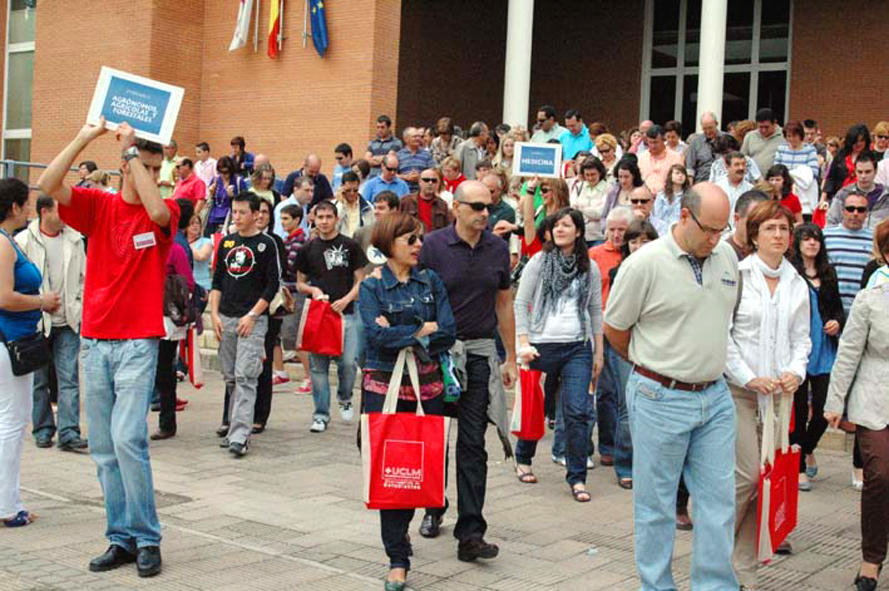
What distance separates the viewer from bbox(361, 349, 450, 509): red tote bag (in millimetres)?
5492

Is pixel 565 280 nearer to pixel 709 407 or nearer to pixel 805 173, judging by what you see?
pixel 709 407

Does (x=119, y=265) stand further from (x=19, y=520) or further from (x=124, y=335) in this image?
(x=19, y=520)

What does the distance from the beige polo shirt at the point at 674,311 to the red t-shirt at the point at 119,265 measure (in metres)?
2.44


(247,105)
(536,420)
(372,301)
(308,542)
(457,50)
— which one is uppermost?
(457,50)

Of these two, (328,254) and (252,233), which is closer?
(252,233)

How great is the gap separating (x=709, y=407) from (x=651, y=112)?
23573mm

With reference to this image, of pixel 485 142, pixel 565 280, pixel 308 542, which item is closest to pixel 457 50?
pixel 485 142

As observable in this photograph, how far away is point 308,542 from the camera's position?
642cm

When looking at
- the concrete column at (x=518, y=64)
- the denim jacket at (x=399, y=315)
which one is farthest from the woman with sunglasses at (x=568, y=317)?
the concrete column at (x=518, y=64)

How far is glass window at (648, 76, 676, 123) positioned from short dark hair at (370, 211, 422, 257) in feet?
73.7

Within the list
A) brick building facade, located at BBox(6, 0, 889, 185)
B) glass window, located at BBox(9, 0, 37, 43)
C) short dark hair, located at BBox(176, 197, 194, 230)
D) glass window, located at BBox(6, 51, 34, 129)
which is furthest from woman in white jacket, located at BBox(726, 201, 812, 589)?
glass window, located at BBox(9, 0, 37, 43)

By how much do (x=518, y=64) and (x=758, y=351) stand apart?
1626cm

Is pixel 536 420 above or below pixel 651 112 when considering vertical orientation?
below

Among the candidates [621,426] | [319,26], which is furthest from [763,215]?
[319,26]
